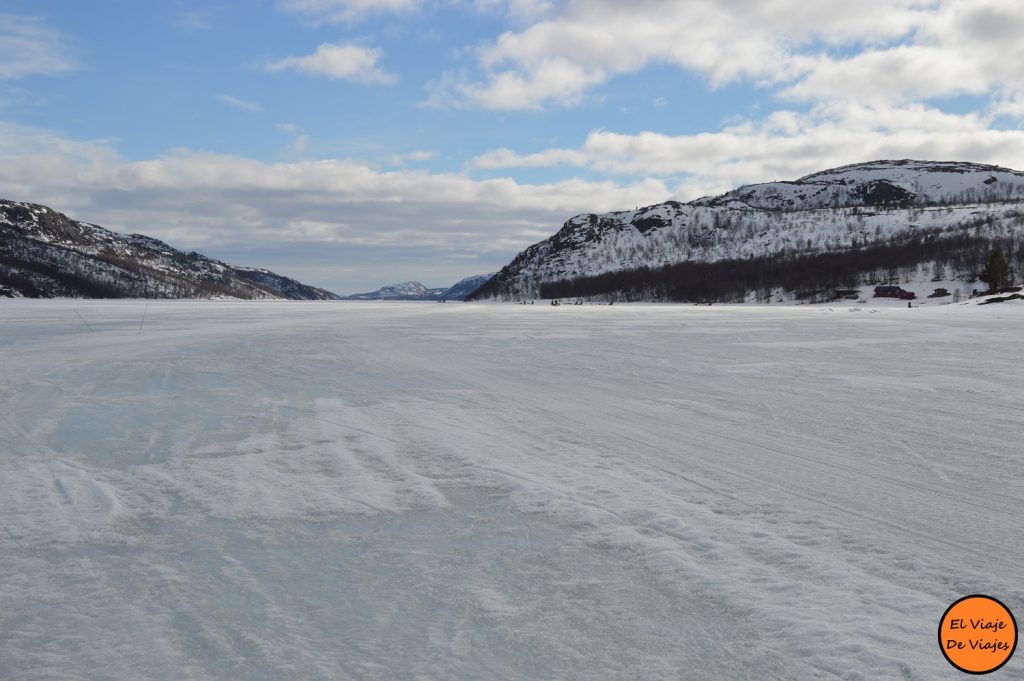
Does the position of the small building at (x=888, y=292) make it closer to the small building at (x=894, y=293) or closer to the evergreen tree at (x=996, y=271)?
the small building at (x=894, y=293)

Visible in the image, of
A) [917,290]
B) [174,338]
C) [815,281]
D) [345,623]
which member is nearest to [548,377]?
[345,623]

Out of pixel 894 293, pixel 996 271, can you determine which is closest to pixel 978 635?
pixel 996 271

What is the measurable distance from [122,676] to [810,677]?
2.55 m

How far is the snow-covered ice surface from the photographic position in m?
2.61

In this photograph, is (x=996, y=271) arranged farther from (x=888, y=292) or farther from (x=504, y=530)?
(x=504, y=530)

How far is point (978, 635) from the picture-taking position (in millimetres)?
2350

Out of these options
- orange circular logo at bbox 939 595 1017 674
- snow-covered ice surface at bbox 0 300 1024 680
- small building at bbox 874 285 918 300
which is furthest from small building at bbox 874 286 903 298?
orange circular logo at bbox 939 595 1017 674

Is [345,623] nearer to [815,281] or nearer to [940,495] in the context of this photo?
[940,495]

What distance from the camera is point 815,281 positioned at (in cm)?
12069

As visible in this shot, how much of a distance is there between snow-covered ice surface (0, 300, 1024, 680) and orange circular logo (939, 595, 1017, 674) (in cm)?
11

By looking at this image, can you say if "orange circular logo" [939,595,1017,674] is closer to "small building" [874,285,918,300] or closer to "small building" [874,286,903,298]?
"small building" [874,285,918,300]

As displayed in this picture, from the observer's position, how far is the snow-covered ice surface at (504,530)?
261cm

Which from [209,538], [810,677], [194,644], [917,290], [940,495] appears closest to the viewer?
[810,677]

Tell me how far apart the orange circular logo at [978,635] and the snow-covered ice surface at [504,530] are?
0.11m
